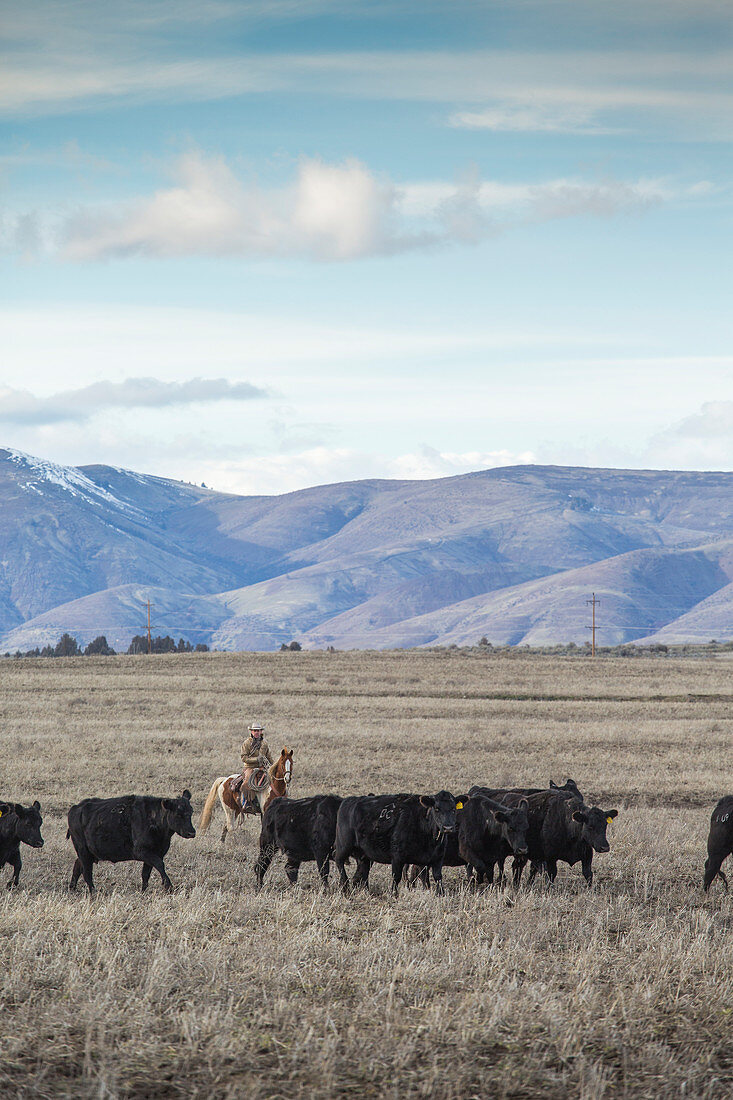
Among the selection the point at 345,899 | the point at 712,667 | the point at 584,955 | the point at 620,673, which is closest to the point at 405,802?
the point at 345,899

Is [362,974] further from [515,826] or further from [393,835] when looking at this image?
[515,826]

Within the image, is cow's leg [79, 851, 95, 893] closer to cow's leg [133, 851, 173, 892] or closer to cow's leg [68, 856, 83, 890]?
cow's leg [68, 856, 83, 890]

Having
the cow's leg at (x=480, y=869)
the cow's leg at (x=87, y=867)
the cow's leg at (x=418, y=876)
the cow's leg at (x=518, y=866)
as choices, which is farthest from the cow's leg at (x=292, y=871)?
the cow's leg at (x=518, y=866)

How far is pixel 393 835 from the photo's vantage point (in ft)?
44.0

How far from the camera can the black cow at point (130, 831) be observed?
13.4 meters

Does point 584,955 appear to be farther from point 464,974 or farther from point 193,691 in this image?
point 193,691

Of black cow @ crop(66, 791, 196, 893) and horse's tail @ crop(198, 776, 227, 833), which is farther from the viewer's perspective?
horse's tail @ crop(198, 776, 227, 833)

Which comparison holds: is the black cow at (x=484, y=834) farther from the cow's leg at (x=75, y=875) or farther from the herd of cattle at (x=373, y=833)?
the cow's leg at (x=75, y=875)

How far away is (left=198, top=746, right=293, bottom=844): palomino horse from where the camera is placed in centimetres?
1742

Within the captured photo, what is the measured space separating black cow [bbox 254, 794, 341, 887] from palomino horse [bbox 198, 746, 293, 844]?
9.28ft

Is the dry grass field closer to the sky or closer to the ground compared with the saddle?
closer to the ground

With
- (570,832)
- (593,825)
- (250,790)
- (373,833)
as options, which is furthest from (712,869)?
(250,790)

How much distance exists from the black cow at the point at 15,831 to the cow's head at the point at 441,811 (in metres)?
4.76

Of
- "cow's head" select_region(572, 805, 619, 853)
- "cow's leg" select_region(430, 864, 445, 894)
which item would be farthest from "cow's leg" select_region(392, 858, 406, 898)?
"cow's head" select_region(572, 805, 619, 853)
